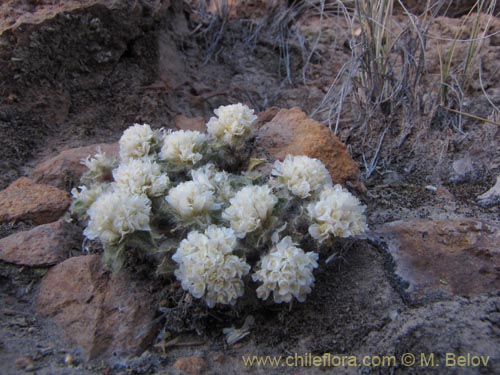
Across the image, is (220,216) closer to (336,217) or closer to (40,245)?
(336,217)

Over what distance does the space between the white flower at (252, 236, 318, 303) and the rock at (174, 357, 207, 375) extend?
280mm

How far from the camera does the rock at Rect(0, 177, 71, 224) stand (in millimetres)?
2205

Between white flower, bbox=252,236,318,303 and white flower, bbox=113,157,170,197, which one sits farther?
white flower, bbox=113,157,170,197

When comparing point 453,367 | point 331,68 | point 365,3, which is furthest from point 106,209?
point 331,68

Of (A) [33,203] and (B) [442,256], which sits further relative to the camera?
(A) [33,203]

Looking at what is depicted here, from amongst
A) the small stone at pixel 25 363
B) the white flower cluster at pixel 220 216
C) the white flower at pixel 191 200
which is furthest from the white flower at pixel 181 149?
the small stone at pixel 25 363

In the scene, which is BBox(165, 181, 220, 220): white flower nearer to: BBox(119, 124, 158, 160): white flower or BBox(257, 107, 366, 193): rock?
BBox(119, 124, 158, 160): white flower

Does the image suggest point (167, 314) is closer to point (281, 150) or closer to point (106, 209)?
point (106, 209)

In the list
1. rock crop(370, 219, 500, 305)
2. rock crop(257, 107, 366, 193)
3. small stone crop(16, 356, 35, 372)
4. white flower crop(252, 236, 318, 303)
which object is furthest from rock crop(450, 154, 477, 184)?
small stone crop(16, 356, 35, 372)

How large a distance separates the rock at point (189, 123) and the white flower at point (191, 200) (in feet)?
3.92

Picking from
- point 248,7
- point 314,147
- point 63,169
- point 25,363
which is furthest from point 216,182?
point 248,7

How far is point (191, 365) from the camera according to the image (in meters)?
1.61

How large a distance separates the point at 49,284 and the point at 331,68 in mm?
2619

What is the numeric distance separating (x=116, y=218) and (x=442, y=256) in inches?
48.8
